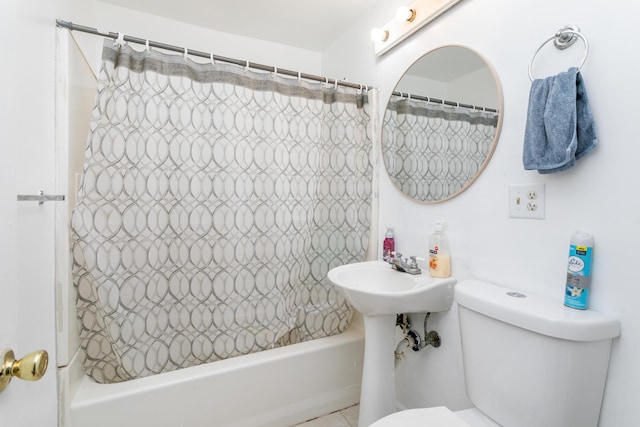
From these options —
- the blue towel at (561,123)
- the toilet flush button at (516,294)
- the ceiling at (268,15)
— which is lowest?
the toilet flush button at (516,294)

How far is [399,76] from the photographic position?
1.65m

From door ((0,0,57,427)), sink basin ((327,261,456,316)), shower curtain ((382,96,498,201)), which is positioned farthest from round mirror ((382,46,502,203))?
door ((0,0,57,427))

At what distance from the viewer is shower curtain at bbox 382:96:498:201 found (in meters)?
1.25

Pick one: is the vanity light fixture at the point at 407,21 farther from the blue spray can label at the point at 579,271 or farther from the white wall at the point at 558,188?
the blue spray can label at the point at 579,271

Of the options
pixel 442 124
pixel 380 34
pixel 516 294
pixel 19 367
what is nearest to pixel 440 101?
pixel 442 124

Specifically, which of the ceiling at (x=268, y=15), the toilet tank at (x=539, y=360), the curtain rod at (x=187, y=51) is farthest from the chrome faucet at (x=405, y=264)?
the ceiling at (x=268, y=15)

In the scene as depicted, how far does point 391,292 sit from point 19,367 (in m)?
1.07

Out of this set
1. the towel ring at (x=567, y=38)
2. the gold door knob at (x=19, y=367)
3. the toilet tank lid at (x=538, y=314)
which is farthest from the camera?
the towel ring at (x=567, y=38)

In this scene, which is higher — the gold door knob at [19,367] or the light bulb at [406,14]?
the light bulb at [406,14]

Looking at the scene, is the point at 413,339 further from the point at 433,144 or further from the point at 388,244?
the point at 433,144

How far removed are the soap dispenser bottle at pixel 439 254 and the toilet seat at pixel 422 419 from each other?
0.54m

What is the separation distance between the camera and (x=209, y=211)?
4.81 feet

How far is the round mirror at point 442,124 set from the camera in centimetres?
121

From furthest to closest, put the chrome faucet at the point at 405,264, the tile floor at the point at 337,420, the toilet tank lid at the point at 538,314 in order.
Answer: the tile floor at the point at 337,420, the chrome faucet at the point at 405,264, the toilet tank lid at the point at 538,314
